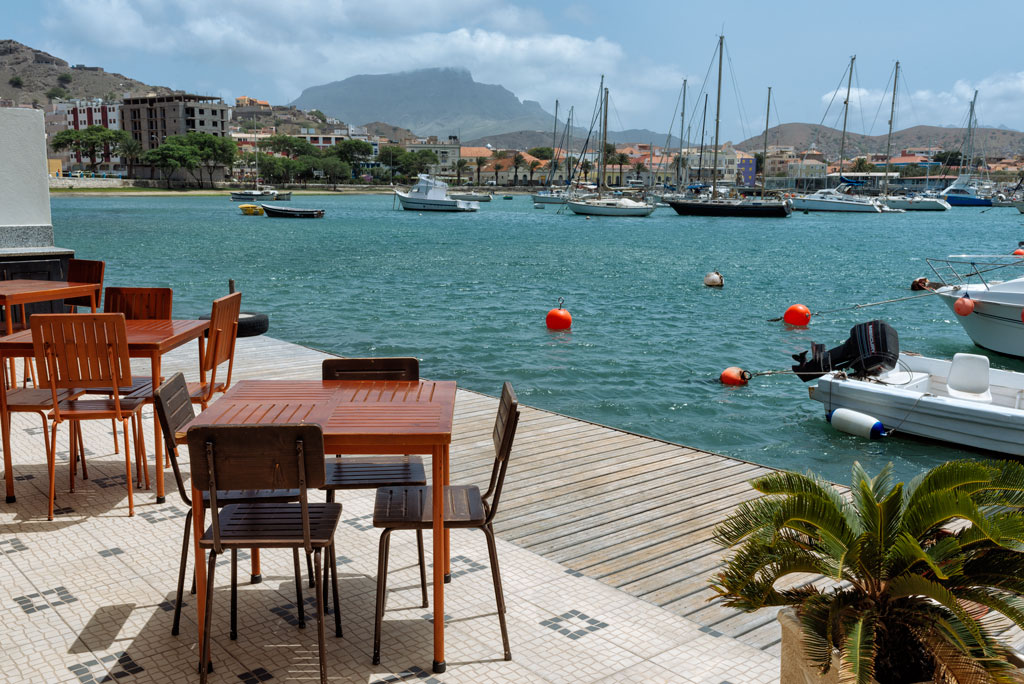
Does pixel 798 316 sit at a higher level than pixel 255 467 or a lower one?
lower

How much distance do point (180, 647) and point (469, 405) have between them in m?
4.89

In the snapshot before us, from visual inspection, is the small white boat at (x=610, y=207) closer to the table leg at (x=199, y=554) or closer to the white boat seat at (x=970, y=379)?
the white boat seat at (x=970, y=379)

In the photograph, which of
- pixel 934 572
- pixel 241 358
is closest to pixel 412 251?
pixel 241 358

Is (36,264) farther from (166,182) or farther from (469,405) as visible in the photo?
(166,182)

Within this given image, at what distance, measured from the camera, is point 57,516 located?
5016 mm

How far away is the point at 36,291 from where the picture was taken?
22.6 ft

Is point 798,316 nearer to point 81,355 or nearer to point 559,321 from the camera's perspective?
point 559,321

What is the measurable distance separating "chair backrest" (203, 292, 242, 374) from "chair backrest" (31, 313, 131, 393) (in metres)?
0.65

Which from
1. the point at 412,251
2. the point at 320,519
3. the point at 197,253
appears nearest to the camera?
the point at 320,519

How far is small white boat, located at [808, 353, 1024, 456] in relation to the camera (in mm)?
9367

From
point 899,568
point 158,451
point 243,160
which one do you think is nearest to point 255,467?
→ point 899,568

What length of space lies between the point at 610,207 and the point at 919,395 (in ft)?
228

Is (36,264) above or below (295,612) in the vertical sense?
above

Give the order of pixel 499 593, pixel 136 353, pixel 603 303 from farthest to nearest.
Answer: pixel 603 303 < pixel 136 353 < pixel 499 593
